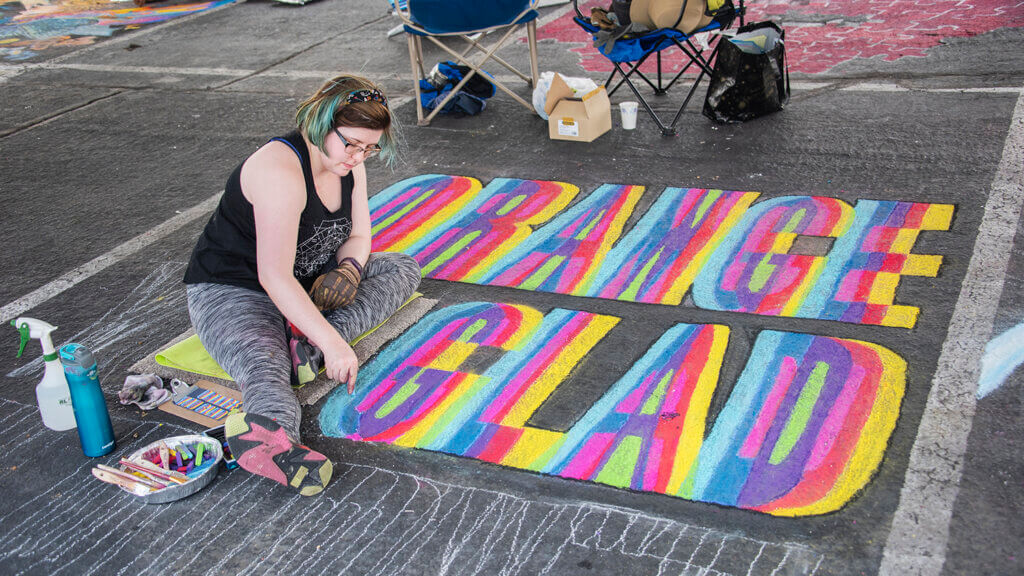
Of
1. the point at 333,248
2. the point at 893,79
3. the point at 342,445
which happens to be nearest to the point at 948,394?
the point at 342,445

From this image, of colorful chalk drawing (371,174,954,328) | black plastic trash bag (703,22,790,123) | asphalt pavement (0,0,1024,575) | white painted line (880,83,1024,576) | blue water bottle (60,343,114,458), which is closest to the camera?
white painted line (880,83,1024,576)

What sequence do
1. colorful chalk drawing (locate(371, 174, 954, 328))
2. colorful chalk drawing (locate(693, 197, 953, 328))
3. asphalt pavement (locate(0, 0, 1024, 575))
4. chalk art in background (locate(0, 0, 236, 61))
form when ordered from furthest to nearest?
chalk art in background (locate(0, 0, 236, 61)) < colorful chalk drawing (locate(371, 174, 954, 328)) < colorful chalk drawing (locate(693, 197, 953, 328)) < asphalt pavement (locate(0, 0, 1024, 575))

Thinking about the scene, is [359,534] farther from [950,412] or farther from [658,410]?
[950,412]

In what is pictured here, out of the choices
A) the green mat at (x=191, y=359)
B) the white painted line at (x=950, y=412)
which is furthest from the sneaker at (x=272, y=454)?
the white painted line at (x=950, y=412)

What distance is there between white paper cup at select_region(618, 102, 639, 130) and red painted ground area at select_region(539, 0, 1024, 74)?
1232 mm

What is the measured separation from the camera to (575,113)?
4.89 meters

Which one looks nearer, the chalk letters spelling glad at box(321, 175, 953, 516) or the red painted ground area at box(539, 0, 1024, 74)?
the chalk letters spelling glad at box(321, 175, 953, 516)

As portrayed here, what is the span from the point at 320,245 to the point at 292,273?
1.13 ft

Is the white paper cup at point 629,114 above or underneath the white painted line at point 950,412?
above

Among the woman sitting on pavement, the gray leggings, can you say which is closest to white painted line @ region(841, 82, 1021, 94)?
the gray leggings

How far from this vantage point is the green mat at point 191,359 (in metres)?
3.04

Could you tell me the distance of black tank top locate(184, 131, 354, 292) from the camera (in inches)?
114

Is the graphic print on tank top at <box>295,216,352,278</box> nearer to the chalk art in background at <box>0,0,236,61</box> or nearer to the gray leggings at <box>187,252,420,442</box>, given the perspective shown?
the gray leggings at <box>187,252,420,442</box>

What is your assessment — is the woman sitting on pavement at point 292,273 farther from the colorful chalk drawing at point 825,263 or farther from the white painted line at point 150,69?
the white painted line at point 150,69
